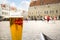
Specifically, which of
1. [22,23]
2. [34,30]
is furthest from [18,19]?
[34,30]

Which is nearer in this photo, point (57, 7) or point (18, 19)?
point (18, 19)

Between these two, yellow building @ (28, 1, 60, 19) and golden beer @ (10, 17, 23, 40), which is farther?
yellow building @ (28, 1, 60, 19)

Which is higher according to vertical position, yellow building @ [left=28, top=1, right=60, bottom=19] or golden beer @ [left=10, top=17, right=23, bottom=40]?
yellow building @ [left=28, top=1, right=60, bottom=19]

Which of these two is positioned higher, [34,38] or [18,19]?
[18,19]

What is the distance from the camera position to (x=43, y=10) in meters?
1.65

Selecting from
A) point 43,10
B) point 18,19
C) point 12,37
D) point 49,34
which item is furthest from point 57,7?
point 12,37

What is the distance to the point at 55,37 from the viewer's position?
1635 millimetres

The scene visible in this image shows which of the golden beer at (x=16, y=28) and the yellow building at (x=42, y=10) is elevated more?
the yellow building at (x=42, y=10)

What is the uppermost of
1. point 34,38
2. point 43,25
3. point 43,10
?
point 43,10

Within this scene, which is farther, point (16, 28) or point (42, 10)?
point (42, 10)

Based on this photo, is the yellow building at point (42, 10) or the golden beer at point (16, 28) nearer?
Answer: the golden beer at point (16, 28)

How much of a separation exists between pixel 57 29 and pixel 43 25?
13 cm

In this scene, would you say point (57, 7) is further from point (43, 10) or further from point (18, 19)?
point (18, 19)

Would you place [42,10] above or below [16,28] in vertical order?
above
